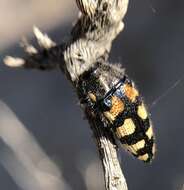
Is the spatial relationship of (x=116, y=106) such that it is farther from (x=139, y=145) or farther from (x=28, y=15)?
(x=28, y=15)

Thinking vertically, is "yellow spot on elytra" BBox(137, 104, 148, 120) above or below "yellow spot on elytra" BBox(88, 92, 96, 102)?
below

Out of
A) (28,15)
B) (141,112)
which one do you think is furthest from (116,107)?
(28,15)

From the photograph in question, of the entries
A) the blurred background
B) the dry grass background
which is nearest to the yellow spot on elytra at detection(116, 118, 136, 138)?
the blurred background

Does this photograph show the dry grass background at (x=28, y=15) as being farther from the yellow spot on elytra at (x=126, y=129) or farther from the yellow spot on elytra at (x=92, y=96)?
the yellow spot on elytra at (x=126, y=129)

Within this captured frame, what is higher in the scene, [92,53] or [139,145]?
[92,53]

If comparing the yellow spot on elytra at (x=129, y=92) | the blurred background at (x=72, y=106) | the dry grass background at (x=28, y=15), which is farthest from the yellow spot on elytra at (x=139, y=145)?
the dry grass background at (x=28, y=15)

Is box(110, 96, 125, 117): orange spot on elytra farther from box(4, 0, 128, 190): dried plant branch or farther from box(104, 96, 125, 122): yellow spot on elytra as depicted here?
box(4, 0, 128, 190): dried plant branch

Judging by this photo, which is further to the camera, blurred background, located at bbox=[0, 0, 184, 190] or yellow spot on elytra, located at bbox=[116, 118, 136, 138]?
blurred background, located at bbox=[0, 0, 184, 190]
